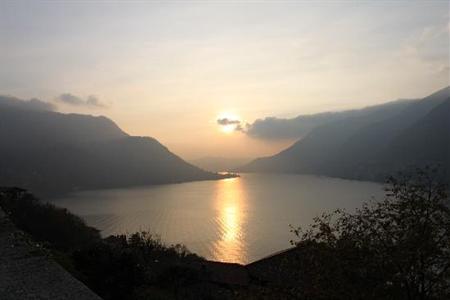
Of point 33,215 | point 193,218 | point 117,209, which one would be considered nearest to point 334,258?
point 33,215

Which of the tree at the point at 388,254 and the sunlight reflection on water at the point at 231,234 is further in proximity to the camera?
the sunlight reflection on water at the point at 231,234

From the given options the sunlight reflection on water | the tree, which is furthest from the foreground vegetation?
the sunlight reflection on water

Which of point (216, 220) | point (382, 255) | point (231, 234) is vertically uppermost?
point (382, 255)

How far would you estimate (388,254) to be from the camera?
12.0 m

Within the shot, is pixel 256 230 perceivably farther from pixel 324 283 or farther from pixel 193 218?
pixel 324 283

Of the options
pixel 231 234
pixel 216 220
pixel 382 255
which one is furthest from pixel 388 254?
pixel 216 220

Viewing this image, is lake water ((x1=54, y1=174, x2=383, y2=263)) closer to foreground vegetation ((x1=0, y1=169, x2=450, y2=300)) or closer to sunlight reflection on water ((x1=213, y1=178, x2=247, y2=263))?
sunlight reflection on water ((x1=213, y1=178, x2=247, y2=263))

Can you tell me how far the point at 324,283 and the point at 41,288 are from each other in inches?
269

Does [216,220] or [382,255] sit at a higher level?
[382,255]

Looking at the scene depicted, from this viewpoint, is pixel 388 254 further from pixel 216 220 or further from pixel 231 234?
pixel 216 220

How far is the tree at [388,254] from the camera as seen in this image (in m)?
11.7

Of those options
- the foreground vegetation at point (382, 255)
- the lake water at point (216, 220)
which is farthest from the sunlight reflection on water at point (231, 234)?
the foreground vegetation at point (382, 255)

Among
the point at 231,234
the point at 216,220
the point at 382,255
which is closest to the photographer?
the point at 382,255

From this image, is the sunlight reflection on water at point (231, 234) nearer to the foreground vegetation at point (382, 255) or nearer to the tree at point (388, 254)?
the foreground vegetation at point (382, 255)
